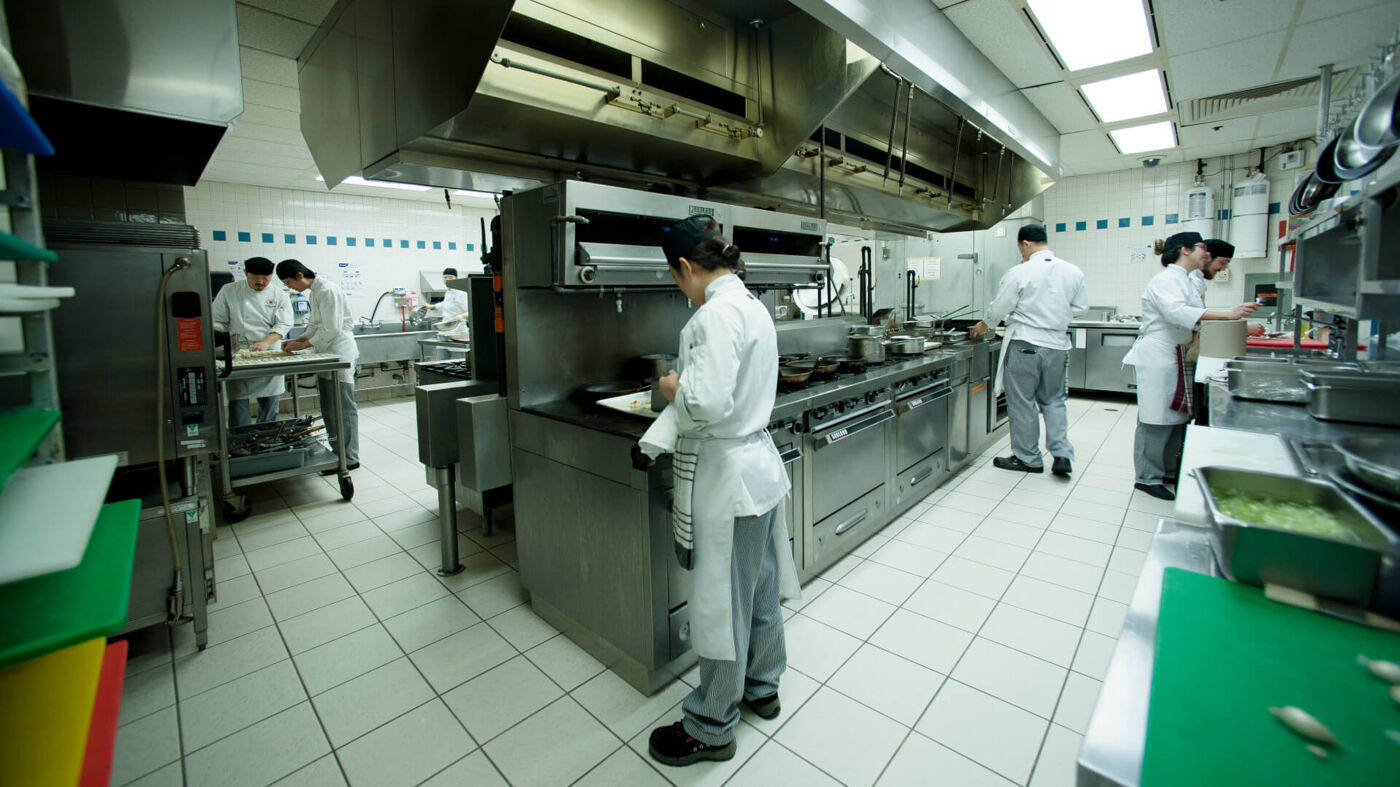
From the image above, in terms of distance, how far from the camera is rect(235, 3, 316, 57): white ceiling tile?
313 centimetres

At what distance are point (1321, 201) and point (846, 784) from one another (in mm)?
3561

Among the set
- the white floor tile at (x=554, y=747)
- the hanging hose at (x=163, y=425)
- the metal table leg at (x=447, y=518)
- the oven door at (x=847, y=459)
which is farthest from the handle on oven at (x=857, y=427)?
the hanging hose at (x=163, y=425)

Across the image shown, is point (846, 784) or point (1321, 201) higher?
point (1321, 201)

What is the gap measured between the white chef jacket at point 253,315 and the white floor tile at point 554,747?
161 inches

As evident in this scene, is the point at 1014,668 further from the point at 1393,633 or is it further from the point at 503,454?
the point at 503,454

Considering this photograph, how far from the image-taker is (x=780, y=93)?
3.12 meters

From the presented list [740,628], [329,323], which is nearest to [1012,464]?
[740,628]

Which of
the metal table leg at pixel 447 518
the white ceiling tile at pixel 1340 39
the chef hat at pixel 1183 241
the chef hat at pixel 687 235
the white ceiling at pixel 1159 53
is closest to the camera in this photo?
the chef hat at pixel 687 235

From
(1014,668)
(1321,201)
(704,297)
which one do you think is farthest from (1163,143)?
(704,297)

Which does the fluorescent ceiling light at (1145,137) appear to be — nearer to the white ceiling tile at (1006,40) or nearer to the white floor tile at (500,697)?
the white ceiling tile at (1006,40)

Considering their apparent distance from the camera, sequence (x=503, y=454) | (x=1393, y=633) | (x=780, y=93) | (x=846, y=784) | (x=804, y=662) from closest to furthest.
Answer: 1. (x=1393, y=633)
2. (x=846, y=784)
3. (x=804, y=662)
4. (x=503, y=454)
5. (x=780, y=93)

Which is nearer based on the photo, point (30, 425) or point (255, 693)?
point (30, 425)

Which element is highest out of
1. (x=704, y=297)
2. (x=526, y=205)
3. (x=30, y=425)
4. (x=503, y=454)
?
(x=526, y=205)

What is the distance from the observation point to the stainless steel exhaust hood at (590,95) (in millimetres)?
2219
